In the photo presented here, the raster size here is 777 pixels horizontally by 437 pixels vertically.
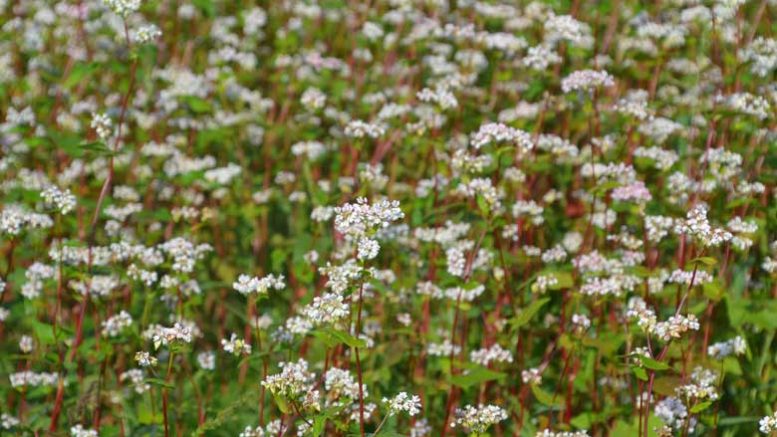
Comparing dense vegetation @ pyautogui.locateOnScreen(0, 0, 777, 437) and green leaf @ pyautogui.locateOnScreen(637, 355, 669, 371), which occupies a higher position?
dense vegetation @ pyautogui.locateOnScreen(0, 0, 777, 437)

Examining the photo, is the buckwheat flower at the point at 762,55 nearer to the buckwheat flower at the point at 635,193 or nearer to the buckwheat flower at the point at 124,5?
the buckwheat flower at the point at 635,193

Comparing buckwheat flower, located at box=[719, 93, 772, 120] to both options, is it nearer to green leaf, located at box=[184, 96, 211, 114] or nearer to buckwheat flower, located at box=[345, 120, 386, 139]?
buckwheat flower, located at box=[345, 120, 386, 139]

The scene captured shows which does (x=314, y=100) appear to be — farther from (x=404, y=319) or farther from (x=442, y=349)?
(x=442, y=349)

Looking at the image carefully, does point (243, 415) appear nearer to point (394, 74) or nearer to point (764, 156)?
point (764, 156)

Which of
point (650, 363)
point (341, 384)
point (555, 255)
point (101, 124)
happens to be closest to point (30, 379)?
point (101, 124)

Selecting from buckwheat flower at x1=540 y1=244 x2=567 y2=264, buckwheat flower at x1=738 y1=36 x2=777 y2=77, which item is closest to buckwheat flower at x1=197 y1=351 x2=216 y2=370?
buckwheat flower at x1=540 y1=244 x2=567 y2=264

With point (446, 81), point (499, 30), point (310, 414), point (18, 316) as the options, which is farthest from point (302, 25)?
point (310, 414)
